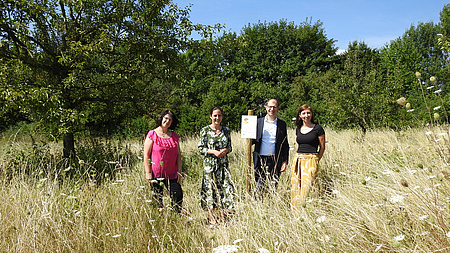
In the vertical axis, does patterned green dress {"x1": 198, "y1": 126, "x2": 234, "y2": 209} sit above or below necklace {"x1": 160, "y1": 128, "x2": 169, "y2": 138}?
below

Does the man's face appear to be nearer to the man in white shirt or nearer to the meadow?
the man in white shirt

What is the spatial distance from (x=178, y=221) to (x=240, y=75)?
25716 mm

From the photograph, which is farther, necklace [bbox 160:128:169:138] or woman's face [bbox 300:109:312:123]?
woman's face [bbox 300:109:312:123]

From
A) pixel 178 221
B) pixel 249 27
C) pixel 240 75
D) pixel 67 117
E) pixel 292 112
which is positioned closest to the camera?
pixel 178 221

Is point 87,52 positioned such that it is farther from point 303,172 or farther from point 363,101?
point 363,101

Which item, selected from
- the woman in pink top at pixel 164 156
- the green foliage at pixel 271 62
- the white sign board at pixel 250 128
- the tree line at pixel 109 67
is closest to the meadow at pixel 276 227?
the woman in pink top at pixel 164 156

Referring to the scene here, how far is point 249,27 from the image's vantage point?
3012 cm

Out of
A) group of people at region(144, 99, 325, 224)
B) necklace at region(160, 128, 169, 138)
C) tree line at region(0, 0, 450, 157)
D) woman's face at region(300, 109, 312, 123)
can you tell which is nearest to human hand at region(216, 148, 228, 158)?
group of people at region(144, 99, 325, 224)

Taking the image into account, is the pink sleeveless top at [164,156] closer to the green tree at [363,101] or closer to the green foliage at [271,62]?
the green tree at [363,101]

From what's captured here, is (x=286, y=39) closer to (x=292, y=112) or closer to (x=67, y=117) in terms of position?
(x=292, y=112)

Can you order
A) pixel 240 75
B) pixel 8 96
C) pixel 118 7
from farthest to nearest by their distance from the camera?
pixel 240 75
pixel 118 7
pixel 8 96

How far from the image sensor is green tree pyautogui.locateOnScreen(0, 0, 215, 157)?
586cm

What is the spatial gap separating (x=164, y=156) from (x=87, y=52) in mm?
3468

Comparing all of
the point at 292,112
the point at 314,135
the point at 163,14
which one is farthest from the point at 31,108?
the point at 292,112
